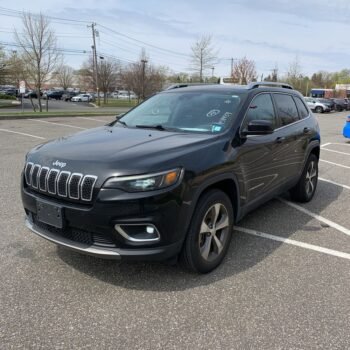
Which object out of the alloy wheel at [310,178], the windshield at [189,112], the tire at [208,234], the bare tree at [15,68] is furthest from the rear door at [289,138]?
the bare tree at [15,68]

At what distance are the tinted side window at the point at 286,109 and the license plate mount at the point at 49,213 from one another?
3.06 metres

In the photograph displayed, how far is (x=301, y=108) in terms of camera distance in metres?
5.70

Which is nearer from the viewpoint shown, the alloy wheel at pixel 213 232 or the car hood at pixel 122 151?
the car hood at pixel 122 151

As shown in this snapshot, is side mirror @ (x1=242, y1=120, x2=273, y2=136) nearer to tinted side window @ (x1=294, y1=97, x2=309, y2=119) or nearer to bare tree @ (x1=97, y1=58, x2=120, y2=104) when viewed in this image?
tinted side window @ (x1=294, y1=97, x2=309, y2=119)

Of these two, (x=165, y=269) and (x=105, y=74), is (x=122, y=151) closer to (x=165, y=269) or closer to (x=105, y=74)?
(x=165, y=269)

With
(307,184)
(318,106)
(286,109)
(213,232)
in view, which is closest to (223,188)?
(213,232)

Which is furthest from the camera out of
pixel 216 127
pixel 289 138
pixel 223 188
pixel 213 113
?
pixel 289 138

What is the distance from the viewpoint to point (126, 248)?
2.98 metres

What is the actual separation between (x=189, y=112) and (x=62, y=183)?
1759 mm

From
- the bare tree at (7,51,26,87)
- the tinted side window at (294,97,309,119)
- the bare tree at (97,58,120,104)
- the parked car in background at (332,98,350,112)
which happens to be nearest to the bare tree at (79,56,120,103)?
the bare tree at (97,58,120,104)

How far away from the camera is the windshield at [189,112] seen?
13.0ft

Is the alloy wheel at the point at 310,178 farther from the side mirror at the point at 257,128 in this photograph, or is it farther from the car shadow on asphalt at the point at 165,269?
the side mirror at the point at 257,128

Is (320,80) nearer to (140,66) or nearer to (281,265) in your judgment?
(140,66)

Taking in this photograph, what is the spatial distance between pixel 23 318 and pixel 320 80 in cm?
11438
